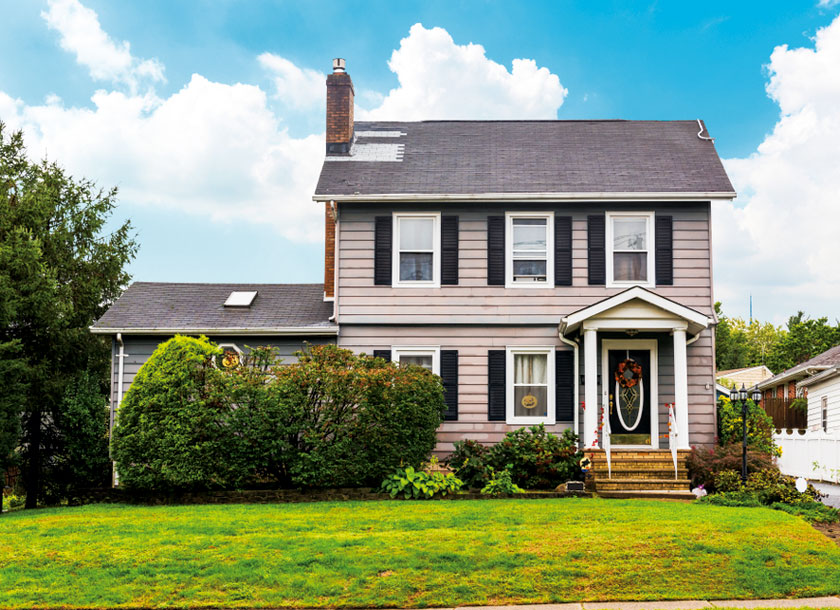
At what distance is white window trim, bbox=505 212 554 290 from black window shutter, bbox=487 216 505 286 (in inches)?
3.5

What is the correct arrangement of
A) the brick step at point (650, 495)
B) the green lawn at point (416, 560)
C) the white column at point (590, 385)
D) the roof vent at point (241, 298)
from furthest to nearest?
the roof vent at point (241, 298), the white column at point (590, 385), the brick step at point (650, 495), the green lawn at point (416, 560)

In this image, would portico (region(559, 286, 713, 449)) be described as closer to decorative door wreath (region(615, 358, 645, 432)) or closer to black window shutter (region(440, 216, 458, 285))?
decorative door wreath (region(615, 358, 645, 432))

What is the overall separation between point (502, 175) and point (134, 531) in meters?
10.5

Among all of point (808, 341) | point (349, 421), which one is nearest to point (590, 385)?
point (349, 421)

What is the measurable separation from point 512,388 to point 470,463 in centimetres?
249

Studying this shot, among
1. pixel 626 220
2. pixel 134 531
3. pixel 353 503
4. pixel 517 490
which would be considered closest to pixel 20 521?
pixel 134 531

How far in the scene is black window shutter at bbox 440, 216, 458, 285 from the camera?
17.5m

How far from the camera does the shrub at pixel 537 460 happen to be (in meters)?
15.2

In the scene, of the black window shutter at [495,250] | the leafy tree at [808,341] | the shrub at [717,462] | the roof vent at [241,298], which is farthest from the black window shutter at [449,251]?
the leafy tree at [808,341]

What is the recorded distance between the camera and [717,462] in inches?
596

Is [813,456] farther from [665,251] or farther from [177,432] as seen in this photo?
[177,432]

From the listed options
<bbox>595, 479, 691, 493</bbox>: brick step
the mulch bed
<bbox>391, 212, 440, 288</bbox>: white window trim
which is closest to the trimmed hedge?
<bbox>391, 212, 440, 288</bbox>: white window trim

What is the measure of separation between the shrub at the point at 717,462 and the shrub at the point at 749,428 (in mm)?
519

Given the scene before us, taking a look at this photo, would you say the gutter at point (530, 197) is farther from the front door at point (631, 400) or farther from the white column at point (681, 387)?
the front door at point (631, 400)
